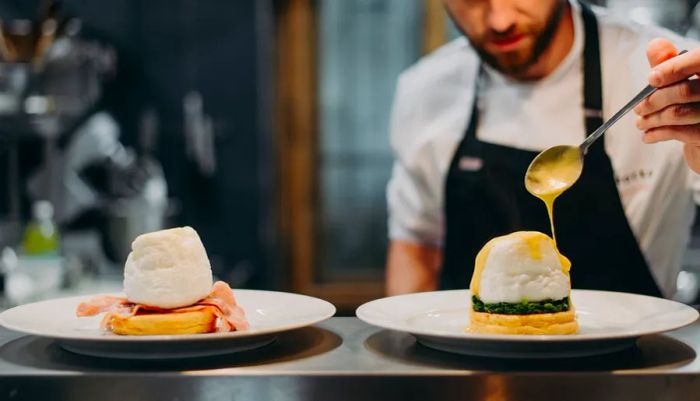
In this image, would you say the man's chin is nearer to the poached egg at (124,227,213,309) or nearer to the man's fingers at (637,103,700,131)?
the man's fingers at (637,103,700,131)

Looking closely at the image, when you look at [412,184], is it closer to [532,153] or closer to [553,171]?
[532,153]

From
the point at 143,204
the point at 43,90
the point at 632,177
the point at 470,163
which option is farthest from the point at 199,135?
the point at 632,177

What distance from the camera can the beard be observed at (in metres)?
2.14

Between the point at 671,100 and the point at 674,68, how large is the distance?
0.59ft

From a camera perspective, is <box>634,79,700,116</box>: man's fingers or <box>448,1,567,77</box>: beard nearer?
<box>634,79,700,116</box>: man's fingers

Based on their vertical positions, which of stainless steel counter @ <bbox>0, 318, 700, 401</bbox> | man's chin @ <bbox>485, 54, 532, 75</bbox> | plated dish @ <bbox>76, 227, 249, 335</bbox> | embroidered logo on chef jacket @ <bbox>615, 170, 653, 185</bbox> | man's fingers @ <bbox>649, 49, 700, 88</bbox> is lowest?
stainless steel counter @ <bbox>0, 318, 700, 401</bbox>

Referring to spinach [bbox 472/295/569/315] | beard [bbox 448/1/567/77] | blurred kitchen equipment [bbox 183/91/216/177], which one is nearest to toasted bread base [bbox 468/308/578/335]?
spinach [bbox 472/295/569/315]

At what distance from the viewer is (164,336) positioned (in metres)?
0.95

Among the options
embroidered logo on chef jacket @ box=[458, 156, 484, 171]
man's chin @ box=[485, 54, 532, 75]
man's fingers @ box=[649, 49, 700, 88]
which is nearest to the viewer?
man's fingers @ box=[649, 49, 700, 88]

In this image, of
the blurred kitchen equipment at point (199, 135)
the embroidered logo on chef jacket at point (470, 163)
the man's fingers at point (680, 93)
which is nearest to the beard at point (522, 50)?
the embroidered logo on chef jacket at point (470, 163)

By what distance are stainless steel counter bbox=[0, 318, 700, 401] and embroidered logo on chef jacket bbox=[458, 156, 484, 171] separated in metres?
1.38

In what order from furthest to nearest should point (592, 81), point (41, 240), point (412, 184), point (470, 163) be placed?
point (41, 240), point (412, 184), point (470, 163), point (592, 81)

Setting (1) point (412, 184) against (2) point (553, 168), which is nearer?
(2) point (553, 168)

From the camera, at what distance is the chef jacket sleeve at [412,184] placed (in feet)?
7.99
